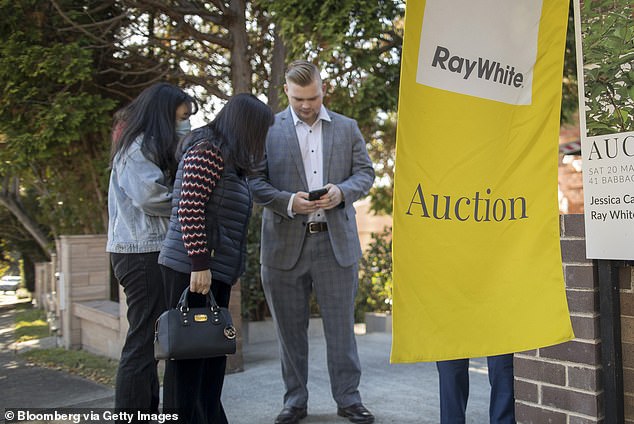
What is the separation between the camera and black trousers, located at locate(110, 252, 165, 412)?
2.98 metres

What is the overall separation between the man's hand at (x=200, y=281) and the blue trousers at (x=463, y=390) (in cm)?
110

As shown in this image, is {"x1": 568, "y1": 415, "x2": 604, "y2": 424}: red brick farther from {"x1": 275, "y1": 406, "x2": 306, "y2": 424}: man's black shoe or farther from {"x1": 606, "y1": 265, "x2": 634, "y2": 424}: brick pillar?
{"x1": 275, "y1": 406, "x2": 306, "y2": 424}: man's black shoe

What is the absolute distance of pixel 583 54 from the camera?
2305 mm

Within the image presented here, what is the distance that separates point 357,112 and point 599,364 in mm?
4032

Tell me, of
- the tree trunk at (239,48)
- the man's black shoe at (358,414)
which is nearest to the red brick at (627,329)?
the man's black shoe at (358,414)

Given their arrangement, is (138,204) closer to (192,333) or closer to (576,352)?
(192,333)

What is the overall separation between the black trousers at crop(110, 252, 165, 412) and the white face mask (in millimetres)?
618

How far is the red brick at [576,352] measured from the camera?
93.4 inches

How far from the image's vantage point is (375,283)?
23.4 ft

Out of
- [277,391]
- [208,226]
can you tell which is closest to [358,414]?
[277,391]

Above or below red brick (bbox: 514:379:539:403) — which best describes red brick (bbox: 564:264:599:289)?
above

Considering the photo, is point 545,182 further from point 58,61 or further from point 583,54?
point 58,61

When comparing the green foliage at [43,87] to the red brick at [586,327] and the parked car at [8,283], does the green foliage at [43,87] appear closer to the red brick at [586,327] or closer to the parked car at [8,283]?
the parked car at [8,283]

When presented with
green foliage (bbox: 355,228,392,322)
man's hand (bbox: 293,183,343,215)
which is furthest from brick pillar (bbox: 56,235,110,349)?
man's hand (bbox: 293,183,343,215)
